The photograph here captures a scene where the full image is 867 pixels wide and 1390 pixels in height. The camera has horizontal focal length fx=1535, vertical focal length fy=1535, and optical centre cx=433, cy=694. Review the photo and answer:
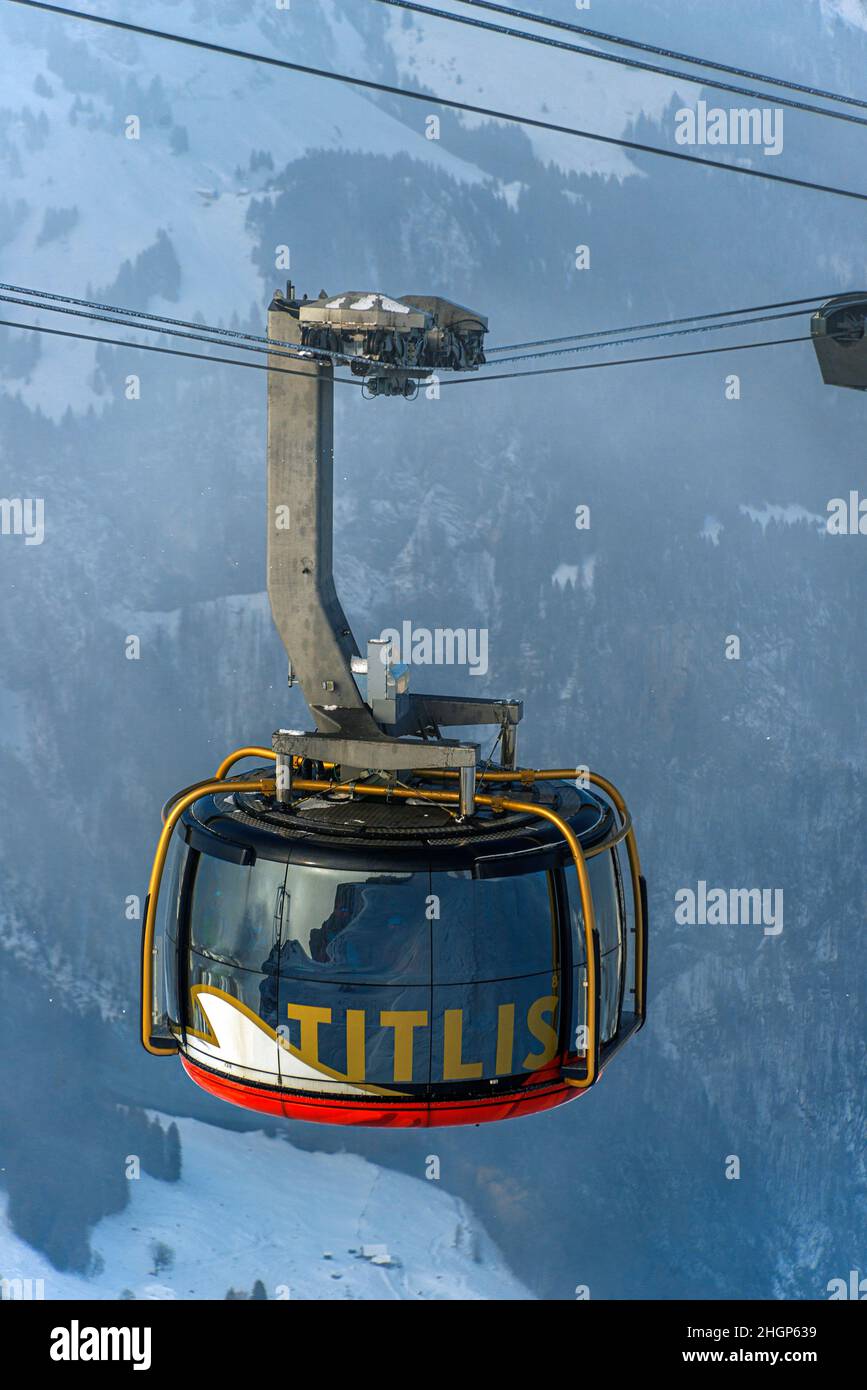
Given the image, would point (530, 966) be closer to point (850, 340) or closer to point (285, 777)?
point (285, 777)

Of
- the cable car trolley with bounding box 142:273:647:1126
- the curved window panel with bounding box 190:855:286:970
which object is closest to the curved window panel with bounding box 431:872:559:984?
the cable car trolley with bounding box 142:273:647:1126

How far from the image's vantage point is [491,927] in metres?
11.8

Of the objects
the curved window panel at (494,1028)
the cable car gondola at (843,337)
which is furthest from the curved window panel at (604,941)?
the cable car gondola at (843,337)

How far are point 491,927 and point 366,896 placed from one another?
1003mm

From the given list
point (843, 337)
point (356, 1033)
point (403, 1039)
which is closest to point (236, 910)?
point (356, 1033)

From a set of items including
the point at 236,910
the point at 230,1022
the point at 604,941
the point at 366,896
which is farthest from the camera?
the point at 604,941

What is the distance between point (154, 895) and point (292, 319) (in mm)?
4857

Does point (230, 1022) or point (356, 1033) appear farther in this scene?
point (230, 1022)

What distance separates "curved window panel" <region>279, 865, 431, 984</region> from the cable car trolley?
2 centimetres

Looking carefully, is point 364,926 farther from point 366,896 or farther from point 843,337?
point 843,337

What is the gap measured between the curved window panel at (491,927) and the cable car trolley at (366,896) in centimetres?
2

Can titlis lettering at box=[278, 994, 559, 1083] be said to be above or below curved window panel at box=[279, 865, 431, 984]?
below

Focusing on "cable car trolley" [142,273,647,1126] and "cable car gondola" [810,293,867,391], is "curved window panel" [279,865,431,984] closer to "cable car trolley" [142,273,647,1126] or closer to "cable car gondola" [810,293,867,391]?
"cable car trolley" [142,273,647,1126]

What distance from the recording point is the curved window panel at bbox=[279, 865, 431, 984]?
11.6 meters
